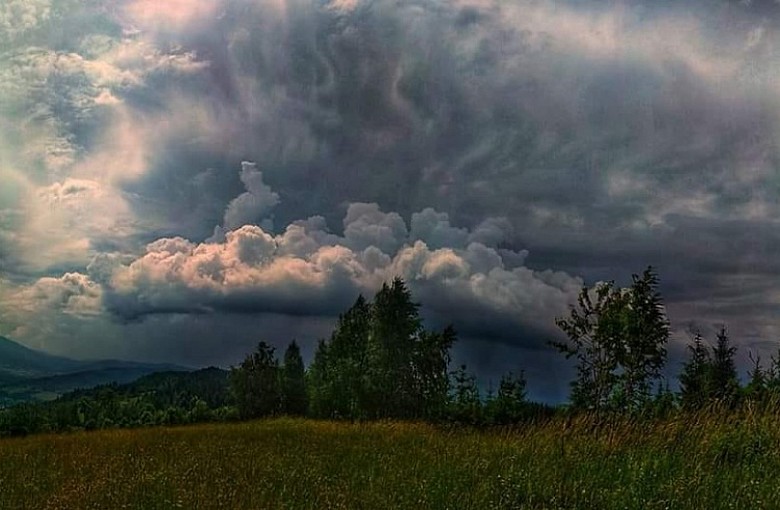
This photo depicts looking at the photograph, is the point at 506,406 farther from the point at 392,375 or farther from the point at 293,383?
the point at 293,383

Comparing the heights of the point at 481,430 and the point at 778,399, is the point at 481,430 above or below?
below

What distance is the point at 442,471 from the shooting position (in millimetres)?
13188

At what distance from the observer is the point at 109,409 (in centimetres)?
3484

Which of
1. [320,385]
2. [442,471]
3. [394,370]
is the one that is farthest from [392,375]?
[442,471]

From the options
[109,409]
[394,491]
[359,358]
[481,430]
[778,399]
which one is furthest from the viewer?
[359,358]

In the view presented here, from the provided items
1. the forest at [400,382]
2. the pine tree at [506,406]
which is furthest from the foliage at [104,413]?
the pine tree at [506,406]

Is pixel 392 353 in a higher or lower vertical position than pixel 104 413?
higher

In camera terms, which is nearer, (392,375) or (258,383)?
(392,375)

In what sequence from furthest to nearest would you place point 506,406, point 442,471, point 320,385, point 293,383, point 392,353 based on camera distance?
point 293,383
point 320,385
point 392,353
point 506,406
point 442,471

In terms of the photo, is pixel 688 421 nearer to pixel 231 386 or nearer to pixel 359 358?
pixel 359 358

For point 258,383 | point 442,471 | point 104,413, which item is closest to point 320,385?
point 258,383

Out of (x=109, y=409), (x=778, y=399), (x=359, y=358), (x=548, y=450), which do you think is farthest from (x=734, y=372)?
(x=109, y=409)

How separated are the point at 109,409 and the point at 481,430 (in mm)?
20819

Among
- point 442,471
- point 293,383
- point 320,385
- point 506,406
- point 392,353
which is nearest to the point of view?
point 442,471
